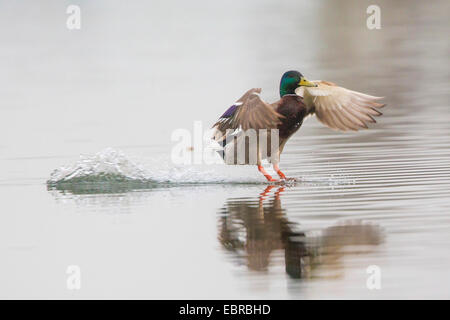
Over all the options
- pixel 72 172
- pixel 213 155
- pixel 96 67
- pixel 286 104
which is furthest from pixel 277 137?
pixel 96 67

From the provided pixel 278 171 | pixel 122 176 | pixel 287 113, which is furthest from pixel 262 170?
pixel 122 176

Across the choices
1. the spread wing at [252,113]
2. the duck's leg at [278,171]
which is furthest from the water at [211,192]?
the spread wing at [252,113]

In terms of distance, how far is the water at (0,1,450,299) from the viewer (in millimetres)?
8375

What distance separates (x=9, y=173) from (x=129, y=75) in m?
12.4

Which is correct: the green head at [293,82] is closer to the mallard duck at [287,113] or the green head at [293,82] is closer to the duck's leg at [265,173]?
the mallard duck at [287,113]

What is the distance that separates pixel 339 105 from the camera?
13.1 m

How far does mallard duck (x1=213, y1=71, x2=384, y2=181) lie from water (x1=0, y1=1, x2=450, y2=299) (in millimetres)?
420

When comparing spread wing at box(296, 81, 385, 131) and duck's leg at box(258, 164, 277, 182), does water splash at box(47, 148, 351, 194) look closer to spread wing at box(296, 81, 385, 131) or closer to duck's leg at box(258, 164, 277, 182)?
duck's leg at box(258, 164, 277, 182)

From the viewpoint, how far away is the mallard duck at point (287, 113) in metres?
12.0

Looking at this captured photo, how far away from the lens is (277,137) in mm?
12523

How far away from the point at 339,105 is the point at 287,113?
31.1 inches

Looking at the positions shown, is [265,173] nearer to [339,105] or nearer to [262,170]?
[262,170]

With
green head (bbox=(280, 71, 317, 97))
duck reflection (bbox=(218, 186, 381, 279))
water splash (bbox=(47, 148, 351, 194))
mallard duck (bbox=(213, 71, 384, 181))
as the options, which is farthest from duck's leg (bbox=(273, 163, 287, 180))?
duck reflection (bbox=(218, 186, 381, 279))

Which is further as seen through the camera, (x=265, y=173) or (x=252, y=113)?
(x=265, y=173)
